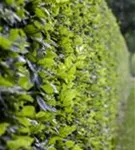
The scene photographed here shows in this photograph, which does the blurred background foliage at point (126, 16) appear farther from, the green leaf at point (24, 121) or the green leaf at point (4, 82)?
the green leaf at point (4, 82)

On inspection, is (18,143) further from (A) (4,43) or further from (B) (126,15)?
(B) (126,15)

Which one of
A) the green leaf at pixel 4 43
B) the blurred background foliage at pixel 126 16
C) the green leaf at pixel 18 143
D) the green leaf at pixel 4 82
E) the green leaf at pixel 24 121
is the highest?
the green leaf at pixel 4 43

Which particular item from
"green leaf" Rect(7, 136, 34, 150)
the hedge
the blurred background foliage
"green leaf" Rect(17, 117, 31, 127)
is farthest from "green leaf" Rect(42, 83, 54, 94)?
the blurred background foliage

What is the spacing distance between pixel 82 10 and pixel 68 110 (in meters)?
1.50

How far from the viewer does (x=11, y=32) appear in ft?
5.11

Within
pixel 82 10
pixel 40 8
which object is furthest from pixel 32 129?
pixel 82 10

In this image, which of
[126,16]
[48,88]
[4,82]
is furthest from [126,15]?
[4,82]

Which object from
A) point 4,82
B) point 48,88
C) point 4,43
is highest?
point 4,43

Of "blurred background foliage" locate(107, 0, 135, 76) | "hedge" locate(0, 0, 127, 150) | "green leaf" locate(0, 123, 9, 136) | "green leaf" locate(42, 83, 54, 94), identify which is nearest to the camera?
"green leaf" locate(0, 123, 9, 136)

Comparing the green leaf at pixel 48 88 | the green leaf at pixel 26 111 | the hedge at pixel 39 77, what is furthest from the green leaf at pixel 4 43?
the green leaf at pixel 48 88

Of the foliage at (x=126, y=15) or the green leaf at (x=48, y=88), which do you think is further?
the foliage at (x=126, y=15)

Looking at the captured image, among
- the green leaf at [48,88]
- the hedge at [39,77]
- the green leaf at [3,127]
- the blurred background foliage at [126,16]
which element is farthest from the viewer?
the blurred background foliage at [126,16]

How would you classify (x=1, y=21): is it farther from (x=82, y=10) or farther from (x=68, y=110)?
(x=82, y=10)

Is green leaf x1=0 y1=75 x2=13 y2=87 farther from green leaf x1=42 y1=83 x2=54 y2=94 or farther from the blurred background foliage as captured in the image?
the blurred background foliage
